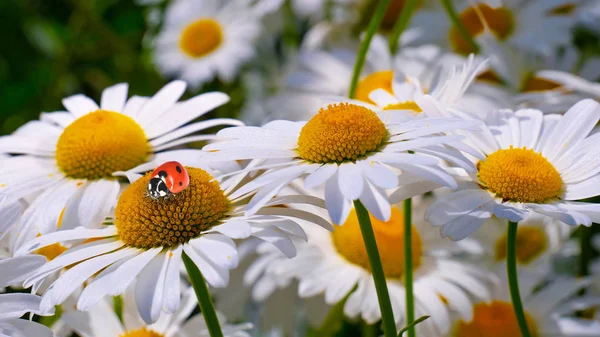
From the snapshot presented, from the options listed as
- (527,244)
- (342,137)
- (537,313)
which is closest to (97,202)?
(342,137)

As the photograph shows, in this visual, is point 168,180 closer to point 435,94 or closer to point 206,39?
point 435,94

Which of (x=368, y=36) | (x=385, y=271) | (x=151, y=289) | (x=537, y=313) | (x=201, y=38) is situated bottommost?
(x=537, y=313)

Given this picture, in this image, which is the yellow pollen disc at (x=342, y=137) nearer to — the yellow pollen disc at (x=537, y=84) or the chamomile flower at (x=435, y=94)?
the chamomile flower at (x=435, y=94)

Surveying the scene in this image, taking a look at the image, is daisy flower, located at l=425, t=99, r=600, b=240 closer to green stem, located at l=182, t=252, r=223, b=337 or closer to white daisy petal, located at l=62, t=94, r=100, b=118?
green stem, located at l=182, t=252, r=223, b=337

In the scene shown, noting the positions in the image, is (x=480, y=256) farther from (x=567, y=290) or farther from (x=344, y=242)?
(x=344, y=242)

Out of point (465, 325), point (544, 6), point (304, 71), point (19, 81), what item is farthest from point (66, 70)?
point (465, 325)

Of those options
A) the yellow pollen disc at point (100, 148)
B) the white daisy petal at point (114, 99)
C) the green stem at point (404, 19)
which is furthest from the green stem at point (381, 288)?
the green stem at point (404, 19)
